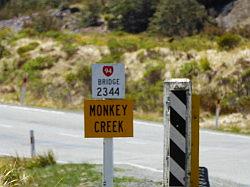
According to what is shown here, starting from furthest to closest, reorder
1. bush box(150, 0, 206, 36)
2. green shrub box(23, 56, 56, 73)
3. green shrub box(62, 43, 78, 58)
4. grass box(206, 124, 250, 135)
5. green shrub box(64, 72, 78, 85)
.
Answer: bush box(150, 0, 206, 36) → green shrub box(62, 43, 78, 58) → green shrub box(23, 56, 56, 73) → green shrub box(64, 72, 78, 85) → grass box(206, 124, 250, 135)

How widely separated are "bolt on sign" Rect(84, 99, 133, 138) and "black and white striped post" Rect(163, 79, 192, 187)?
1.66 feet

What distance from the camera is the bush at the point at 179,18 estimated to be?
41500mm

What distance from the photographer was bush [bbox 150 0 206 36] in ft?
136

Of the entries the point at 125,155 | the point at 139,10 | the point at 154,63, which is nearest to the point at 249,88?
the point at 154,63

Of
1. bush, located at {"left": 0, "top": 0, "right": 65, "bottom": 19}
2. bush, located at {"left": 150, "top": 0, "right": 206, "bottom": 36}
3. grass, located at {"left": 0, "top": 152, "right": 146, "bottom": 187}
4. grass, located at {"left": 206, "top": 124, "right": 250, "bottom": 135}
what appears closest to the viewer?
grass, located at {"left": 0, "top": 152, "right": 146, "bottom": 187}

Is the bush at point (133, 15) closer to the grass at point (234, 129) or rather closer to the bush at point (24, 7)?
the bush at point (24, 7)

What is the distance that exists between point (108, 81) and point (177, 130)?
0.99 meters

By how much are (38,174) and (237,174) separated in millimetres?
3613

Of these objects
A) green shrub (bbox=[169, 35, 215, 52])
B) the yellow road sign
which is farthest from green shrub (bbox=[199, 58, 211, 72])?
the yellow road sign

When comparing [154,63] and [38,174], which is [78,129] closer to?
[38,174]

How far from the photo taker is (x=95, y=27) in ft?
167

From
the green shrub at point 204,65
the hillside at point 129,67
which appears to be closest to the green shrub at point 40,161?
the hillside at point 129,67

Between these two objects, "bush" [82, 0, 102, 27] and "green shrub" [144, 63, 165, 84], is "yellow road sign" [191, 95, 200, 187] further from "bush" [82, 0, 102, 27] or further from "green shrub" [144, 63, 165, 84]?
"bush" [82, 0, 102, 27]

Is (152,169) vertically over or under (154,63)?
→ under
